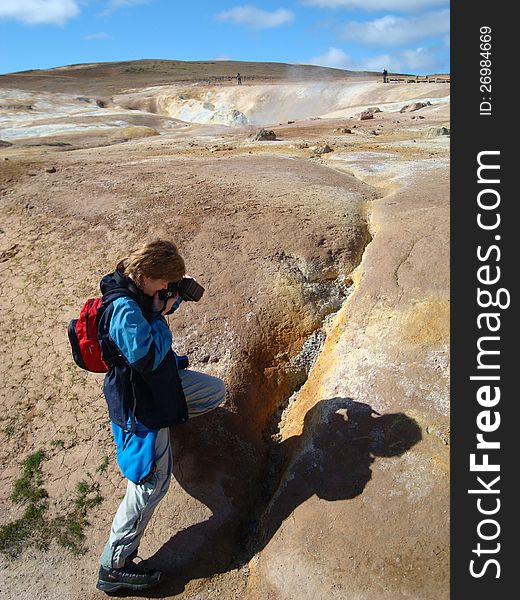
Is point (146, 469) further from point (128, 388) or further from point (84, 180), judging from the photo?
point (84, 180)

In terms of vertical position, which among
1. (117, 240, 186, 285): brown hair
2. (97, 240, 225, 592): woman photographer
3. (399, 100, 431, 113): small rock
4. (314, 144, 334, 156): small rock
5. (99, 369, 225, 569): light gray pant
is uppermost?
(399, 100, 431, 113): small rock

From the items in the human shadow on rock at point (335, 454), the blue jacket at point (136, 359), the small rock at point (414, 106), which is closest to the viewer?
the blue jacket at point (136, 359)

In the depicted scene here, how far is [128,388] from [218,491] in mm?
1224

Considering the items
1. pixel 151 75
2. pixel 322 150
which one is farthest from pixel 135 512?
pixel 151 75

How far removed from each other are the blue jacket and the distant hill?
47.2 m

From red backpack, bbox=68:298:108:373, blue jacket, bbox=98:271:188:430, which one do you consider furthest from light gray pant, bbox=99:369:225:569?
red backpack, bbox=68:298:108:373

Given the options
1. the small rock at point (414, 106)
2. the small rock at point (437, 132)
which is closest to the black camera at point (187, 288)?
the small rock at point (437, 132)

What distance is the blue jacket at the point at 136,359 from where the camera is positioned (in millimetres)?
2922

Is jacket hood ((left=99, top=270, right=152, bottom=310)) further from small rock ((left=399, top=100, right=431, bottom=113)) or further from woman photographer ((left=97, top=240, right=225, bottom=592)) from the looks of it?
small rock ((left=399, top=100, right=431, bottom=113))

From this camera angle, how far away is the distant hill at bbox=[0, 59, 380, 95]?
4959 cm

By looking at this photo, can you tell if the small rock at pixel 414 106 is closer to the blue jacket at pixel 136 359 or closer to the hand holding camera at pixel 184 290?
the hand holding camera at pixel 184 290

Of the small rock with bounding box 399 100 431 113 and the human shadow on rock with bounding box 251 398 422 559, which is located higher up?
the small rock with bounding box 399 100 431 113

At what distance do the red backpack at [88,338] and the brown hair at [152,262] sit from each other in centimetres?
28

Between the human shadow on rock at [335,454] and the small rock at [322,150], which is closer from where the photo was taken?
the human shadow on rock at [335,454]
